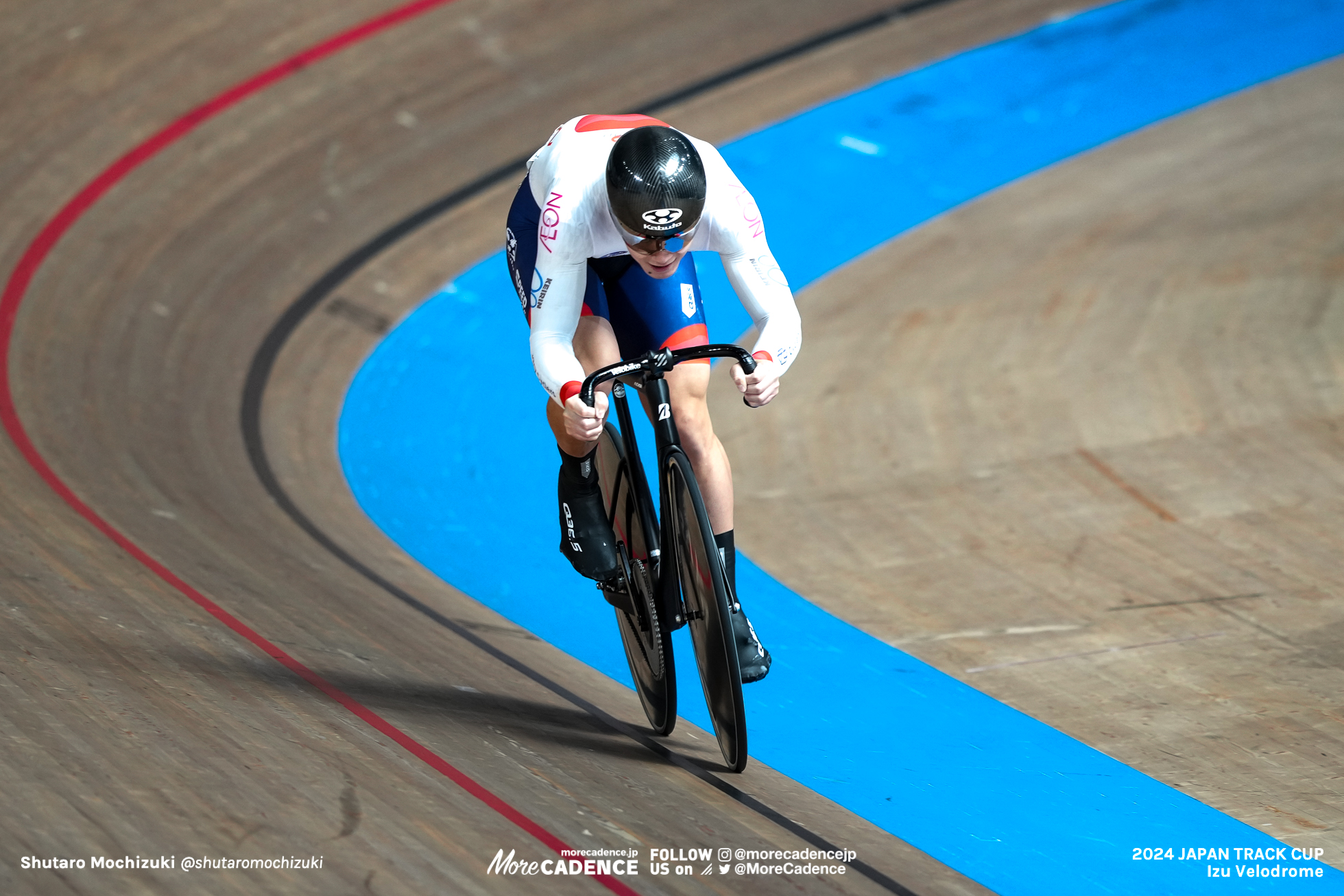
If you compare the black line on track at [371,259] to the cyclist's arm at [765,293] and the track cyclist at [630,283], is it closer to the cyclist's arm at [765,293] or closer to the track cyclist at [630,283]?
the track cyclist at [630,283]

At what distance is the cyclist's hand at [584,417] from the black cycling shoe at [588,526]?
46cm

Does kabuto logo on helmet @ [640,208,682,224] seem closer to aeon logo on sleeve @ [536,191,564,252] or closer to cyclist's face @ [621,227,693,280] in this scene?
cyclist's face @ [621,227,693,280]

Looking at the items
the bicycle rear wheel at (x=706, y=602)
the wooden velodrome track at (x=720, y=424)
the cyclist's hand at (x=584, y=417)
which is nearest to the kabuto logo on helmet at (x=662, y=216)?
the cyclist's hand at (x=584, y=417)

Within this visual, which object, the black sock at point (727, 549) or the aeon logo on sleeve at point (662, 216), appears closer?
the aeon logo on sleeve at point (662, 216)

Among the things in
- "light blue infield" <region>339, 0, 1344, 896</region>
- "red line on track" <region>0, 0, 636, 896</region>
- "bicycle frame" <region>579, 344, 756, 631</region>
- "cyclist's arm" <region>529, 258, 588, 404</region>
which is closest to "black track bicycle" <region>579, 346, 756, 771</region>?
"bicycle frame" <region>579, 344, 756, 631</region>

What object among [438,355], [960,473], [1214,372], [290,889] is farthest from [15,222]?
[1214,372]

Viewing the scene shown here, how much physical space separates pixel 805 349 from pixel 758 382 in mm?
3130

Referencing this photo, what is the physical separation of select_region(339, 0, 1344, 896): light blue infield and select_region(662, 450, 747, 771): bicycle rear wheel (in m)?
0.36

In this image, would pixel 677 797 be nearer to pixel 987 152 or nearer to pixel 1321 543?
pixel 1321 543

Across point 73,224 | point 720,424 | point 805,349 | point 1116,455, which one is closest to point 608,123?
point 720,424

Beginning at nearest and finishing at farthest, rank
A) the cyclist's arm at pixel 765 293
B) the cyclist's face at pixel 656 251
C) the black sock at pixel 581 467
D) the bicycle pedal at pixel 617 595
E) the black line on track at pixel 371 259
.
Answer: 1. the cyclist's face at pixel 656 251
2. the cyclist's arm at pixel 765 293
3. the black line on track at pixel 371 259
4. the black sock at pixel 581 467
5. the bicycle pedal at pixel 617 595

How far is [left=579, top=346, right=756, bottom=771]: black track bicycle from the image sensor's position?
8.53 feet

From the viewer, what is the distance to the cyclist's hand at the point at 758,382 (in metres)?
2.58

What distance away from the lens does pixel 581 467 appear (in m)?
3.00
